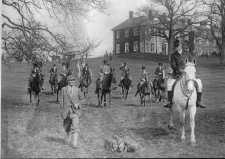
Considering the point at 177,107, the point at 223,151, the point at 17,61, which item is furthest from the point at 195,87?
the point at 17,61

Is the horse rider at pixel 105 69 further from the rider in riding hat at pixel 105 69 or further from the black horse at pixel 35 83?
the black horse at pixel 35 83

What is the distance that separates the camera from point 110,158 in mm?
10219

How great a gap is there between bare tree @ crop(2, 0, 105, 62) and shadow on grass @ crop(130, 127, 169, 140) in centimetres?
408

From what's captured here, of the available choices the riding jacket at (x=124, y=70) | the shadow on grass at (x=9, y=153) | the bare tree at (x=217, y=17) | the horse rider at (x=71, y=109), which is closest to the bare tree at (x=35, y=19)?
the horse rider at (x=71, y=109)

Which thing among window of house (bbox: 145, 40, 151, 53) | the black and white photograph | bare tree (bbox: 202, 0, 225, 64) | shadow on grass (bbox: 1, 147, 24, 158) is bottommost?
shadow on grass (bbox: 1, 147, 24, 158)

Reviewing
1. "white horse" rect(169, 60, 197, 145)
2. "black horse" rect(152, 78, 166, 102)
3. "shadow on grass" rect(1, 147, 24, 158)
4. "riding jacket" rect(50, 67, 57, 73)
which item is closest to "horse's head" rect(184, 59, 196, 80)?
"white horse" rect(169, 60, 197, 145)

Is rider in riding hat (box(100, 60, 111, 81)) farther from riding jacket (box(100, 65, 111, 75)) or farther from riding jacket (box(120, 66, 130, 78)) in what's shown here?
riding jacket (box(120, 66, 130, 78))

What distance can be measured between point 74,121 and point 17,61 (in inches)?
161

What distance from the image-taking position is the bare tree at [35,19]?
14.6m

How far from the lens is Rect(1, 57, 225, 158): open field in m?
11.0

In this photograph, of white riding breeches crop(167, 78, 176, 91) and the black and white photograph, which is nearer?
the black and white photograph

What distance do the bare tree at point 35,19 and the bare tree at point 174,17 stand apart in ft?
55.3

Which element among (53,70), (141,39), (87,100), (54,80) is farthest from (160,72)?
(141,39)

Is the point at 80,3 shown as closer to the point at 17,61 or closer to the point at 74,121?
the point at 17,61
